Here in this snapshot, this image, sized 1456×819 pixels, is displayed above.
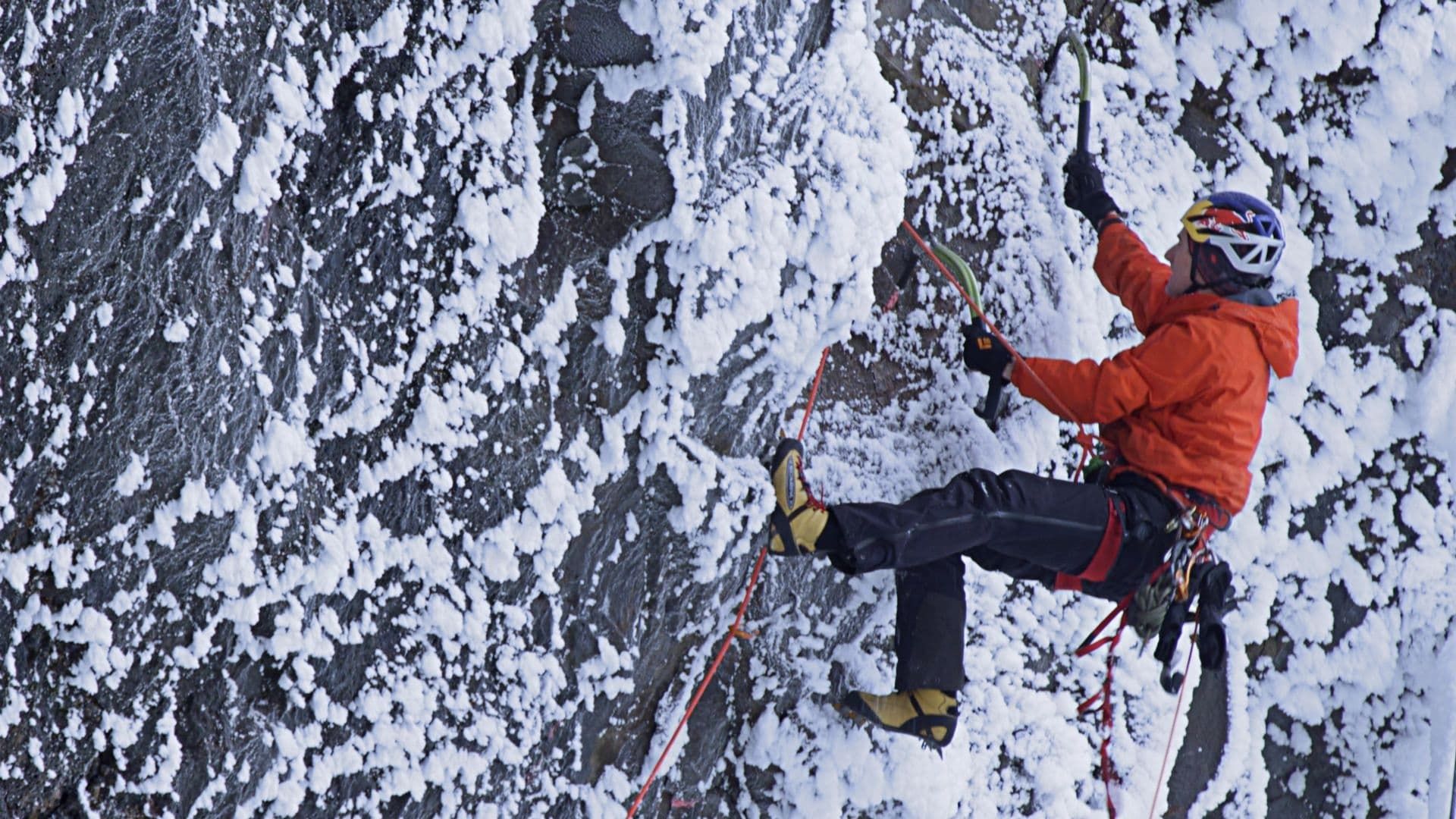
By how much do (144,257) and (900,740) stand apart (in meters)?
2.34

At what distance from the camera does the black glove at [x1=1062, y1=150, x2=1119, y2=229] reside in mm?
3320

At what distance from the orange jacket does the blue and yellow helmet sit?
0.08 metres

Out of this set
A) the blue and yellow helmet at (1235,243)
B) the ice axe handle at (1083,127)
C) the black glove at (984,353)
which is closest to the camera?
the blue and yellow helmet at (1235,243)

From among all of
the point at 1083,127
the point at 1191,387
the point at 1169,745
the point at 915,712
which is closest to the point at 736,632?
the point at 915,712

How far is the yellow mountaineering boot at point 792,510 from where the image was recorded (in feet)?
9.12

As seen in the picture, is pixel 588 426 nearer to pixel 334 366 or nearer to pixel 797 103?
pixel 334 366

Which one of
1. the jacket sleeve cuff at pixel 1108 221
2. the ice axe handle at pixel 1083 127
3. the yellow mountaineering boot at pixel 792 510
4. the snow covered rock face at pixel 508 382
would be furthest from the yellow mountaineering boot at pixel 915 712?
the ice axe handle at pixel 1083 127

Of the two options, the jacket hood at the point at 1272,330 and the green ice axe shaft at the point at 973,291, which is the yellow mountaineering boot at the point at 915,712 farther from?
the jacket hood at the point at 1272,330

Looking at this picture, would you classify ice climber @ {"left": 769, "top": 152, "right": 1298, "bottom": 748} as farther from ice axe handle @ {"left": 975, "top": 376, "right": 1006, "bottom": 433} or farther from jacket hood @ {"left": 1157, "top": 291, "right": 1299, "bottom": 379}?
ice axe handle @ {"left": 975, "top": 376, "right": 1006, "bottom": 433}

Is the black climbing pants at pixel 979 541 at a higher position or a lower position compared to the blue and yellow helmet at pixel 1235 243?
lower

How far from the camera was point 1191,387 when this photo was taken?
2.77m

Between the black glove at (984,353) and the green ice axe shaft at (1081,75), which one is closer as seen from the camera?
the black glove at (984,353)

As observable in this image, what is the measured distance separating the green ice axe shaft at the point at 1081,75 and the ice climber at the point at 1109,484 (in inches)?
21.8

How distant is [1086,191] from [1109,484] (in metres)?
0.93
